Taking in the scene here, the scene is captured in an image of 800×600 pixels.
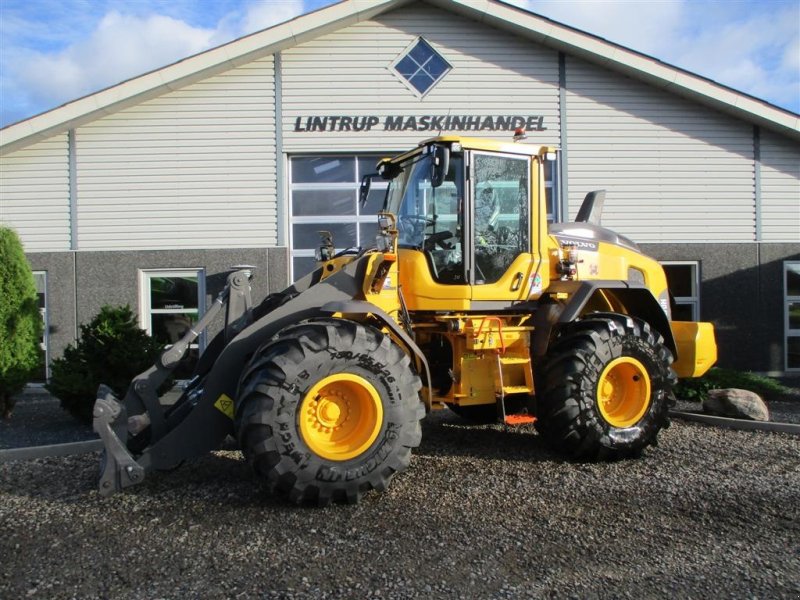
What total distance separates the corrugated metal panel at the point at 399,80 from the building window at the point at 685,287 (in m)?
3.17

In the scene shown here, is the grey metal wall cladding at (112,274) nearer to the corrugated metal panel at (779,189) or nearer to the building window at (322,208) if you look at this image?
the building window at (322,208)

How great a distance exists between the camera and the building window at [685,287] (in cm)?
1138

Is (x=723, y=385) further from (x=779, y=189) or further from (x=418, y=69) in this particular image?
(x=418, y=69)

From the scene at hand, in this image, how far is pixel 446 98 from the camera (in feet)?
36.4

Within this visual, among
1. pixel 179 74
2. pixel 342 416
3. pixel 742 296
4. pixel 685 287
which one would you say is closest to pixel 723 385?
pixel 685 287

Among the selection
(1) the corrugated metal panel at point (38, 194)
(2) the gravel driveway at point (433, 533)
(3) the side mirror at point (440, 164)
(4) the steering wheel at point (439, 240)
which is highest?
(1) the corrugated metal panel at point (38, 194)

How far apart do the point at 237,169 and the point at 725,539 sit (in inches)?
361

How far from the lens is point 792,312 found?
37.6 ft

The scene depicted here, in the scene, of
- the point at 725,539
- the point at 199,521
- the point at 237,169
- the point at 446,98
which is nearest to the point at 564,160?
the point at 446,98

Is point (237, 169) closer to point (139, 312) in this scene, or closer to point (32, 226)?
point (139, 312)

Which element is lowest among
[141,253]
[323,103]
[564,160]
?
[141,253]

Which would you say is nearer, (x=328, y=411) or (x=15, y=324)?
(x=328, y=411)

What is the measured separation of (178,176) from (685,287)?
29.6ft

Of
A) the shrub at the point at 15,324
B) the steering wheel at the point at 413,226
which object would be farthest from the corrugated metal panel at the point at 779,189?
the shrub at the point at 15,324
